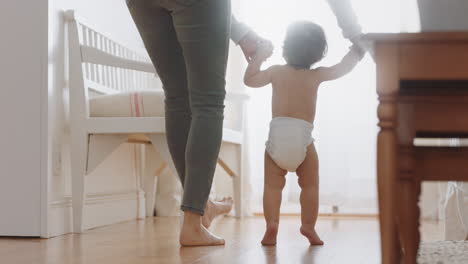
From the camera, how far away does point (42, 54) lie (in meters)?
2.23

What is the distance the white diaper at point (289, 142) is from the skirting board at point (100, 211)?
Answer: 31.6 inches

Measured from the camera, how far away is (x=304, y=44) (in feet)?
6.65

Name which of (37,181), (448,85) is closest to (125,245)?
(37,181)

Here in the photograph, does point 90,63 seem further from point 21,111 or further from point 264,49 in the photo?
point 264,49

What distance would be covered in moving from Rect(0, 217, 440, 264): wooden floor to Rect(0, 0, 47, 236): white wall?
133 millimetres

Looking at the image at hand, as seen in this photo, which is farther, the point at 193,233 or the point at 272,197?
the point at 272,197

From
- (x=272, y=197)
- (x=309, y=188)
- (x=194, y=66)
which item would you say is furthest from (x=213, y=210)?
(x=194, y=66)

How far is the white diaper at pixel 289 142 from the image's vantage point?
6.44ft

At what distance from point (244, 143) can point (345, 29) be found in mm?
1749

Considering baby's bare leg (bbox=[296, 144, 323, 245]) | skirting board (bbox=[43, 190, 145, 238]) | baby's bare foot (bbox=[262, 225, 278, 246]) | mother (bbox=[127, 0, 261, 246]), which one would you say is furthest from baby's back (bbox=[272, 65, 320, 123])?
skirting board (bbox=[43, 190, 145, 238])

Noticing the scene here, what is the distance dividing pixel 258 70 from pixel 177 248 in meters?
0.59

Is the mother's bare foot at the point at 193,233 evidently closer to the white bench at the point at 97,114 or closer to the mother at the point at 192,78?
the mother at the point at 192,78

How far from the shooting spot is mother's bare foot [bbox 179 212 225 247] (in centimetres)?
172

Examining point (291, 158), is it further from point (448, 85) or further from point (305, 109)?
point (448, 85)
